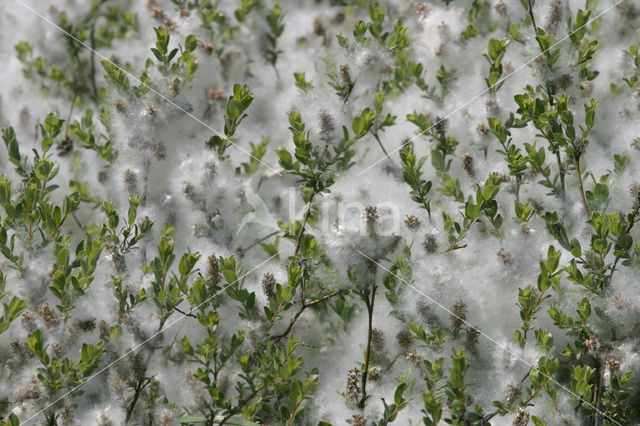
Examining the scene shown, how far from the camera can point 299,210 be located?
6.19 ft

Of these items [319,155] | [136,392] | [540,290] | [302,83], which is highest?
[302,83]

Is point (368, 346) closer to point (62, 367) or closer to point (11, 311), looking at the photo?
point (62, 367)

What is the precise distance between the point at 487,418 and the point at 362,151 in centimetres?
80

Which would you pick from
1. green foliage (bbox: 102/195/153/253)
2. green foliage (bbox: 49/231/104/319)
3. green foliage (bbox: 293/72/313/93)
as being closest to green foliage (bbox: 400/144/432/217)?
green foliage (bbox: 293/72/313/93)

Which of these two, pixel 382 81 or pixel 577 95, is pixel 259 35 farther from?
pixel 577 95

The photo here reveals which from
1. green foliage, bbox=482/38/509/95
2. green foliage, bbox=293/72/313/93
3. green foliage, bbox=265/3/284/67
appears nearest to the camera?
green foliage, bbox=482/38/509/95

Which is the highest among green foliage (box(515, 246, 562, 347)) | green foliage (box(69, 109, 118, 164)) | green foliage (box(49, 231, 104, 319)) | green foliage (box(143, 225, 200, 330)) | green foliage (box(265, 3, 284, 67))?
green foliage (box(265, 3, 284, 67))

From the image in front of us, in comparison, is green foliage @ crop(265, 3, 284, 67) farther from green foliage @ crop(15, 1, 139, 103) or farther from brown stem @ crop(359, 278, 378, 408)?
brown stem @ crop(359, 278, 378, 408)

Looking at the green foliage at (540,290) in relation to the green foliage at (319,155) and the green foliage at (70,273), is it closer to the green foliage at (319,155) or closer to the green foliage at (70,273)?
the green foliage at (319,155)

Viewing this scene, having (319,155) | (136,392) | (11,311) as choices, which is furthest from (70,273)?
(319,155)

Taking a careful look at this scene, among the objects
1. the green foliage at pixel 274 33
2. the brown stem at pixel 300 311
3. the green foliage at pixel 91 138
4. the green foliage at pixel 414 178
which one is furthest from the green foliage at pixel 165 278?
the green foliage at pixel 274 33

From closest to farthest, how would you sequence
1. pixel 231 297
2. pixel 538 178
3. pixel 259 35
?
pixel 231 297, pixel 538 178, pixel 259 35

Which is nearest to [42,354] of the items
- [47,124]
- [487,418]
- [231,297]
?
[231,297]

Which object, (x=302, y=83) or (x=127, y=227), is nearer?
(x=127, y=227)
